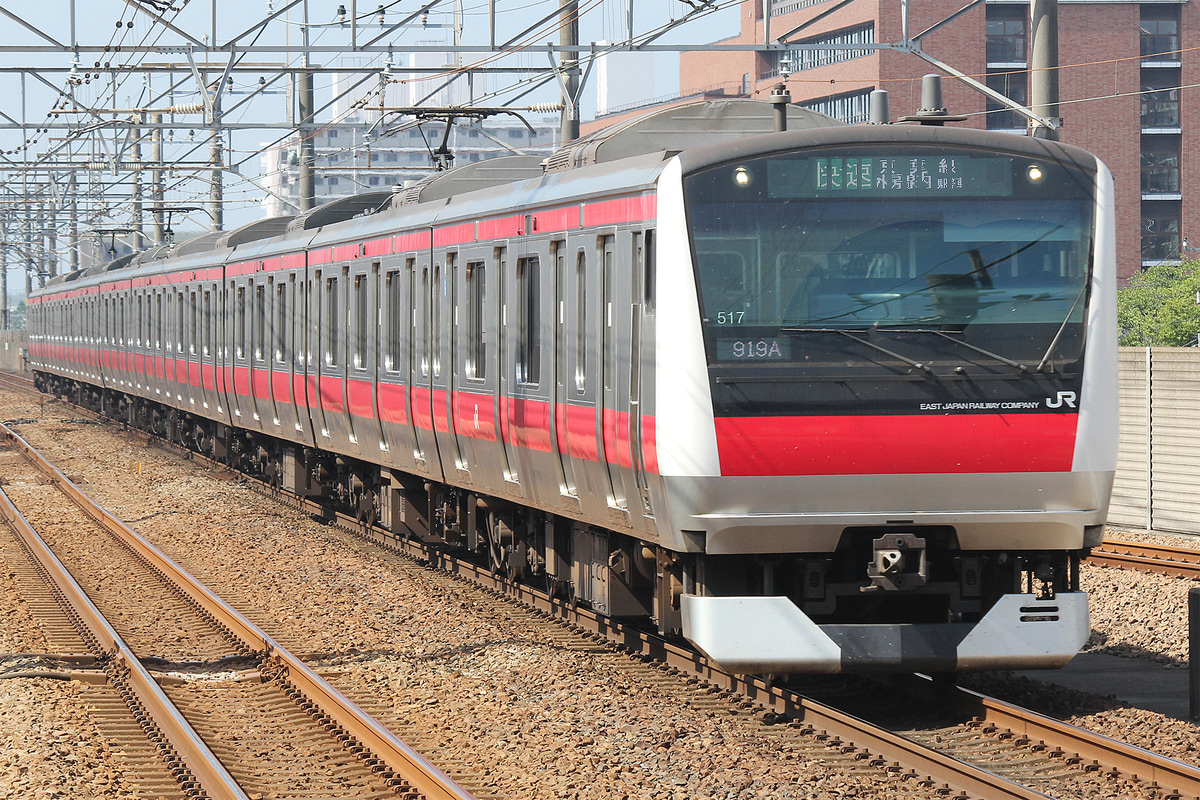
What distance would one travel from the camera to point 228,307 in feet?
74.5

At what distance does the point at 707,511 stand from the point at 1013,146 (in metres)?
2.44

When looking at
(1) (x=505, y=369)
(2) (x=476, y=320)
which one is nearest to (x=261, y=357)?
(2) (x=476, y=320)

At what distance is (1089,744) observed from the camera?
7496 millimetres

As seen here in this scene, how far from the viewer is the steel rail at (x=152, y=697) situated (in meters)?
7.57

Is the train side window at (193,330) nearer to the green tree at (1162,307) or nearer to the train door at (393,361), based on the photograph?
the train door at (393,361)

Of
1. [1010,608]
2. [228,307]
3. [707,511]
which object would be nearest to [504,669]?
[707,511]

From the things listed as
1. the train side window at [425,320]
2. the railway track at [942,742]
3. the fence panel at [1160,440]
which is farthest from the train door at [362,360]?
the fence panel at [1160,440]

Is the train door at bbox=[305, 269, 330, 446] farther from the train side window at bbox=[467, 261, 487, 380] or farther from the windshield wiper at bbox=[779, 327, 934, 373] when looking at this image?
the windshield wiper at bbox=[779, 327, 934, 373]

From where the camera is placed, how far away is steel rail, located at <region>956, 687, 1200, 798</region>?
6938 millimetres

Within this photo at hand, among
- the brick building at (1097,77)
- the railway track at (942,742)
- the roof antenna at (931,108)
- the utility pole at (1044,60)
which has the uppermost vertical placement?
the brick building at (1097,77)

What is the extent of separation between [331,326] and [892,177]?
960 cm

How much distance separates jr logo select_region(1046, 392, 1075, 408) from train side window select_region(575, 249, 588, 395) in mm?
2850

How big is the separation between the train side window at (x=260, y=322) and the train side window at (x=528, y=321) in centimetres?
976

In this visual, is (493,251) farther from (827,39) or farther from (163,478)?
(827,39)
